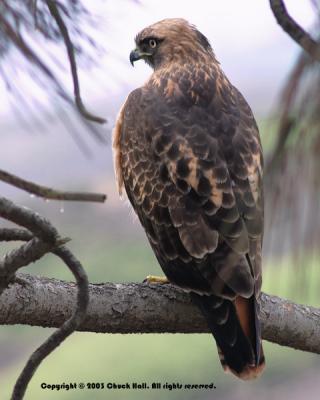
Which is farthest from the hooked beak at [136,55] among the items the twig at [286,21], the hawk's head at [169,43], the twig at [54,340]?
the twig at [54,340]

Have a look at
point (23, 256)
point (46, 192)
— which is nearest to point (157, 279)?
point (23, 256)

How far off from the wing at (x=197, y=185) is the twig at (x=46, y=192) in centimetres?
166

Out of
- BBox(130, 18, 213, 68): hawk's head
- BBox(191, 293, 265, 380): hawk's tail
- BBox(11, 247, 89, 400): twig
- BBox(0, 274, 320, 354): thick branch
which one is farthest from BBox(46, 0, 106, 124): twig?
BBox(130, 18, 213, 68): hawk's head

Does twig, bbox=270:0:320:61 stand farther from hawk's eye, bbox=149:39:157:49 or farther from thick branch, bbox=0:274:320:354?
hawk's eye, bbox=149:39:157:49

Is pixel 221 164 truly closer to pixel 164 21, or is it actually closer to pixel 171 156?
pixel 171 156

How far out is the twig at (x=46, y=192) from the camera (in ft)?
7.34

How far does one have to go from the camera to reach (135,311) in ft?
12.7

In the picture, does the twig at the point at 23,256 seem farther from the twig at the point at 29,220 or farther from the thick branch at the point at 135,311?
the thick branch at the point at 135,311

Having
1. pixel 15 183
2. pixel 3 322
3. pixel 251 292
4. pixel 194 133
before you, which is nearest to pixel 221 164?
pixel 194 133

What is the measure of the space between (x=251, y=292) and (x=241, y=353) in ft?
0.77

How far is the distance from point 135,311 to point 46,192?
161cm

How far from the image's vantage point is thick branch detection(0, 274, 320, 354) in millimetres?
3590

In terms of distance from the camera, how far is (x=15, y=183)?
236 cm

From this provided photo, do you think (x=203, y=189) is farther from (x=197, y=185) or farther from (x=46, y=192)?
(x=46, y=192)
